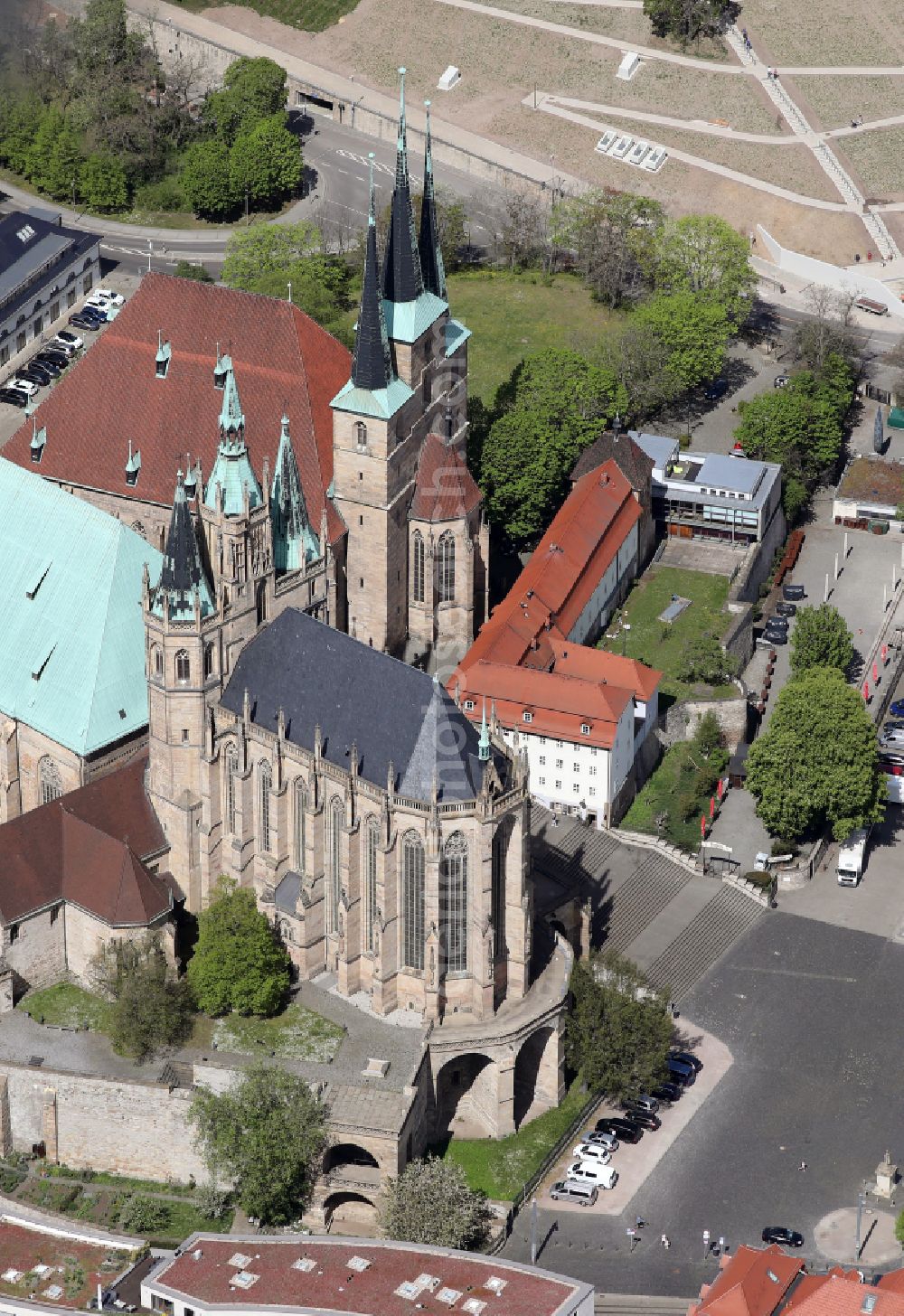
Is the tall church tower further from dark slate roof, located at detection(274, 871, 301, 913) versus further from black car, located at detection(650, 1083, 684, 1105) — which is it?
black car, located at detection(650, 1083, 684, 1105)

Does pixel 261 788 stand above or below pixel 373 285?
below

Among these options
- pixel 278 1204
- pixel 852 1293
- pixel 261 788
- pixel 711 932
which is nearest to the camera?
pixel 852 1293

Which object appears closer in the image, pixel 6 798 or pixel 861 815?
pixel 6 798

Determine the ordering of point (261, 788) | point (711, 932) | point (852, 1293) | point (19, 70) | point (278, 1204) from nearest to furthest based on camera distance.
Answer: point (19, 70), point (852, 1293), point (278, 1204), point (261, 788), point (711, 932)

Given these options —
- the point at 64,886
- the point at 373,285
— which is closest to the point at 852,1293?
the point at 64,886

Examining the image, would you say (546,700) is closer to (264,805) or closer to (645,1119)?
(264,805)

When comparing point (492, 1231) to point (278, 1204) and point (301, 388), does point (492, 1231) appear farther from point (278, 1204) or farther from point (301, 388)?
point (301, 388)

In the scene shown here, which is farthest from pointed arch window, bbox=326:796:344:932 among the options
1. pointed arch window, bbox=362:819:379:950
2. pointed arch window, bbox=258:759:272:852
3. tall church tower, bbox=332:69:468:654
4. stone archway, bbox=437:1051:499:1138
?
tall church tower, bbox=332:69:468:654
